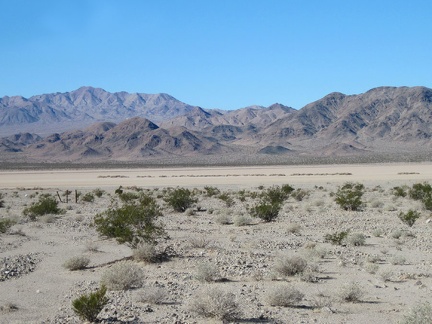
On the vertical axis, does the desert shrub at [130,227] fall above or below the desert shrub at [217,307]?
above

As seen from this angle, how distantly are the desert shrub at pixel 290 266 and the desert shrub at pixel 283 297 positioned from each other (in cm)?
257

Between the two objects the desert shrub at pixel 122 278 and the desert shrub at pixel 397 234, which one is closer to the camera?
the desert shrub at pixel 122 278

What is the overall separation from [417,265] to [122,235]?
9.18 metres

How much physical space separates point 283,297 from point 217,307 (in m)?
1.68

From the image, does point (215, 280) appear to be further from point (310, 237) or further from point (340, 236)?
point (310, 237)

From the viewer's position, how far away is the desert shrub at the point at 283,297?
1141 cm

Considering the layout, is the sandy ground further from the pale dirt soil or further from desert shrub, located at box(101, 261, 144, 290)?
desert shrub, located at box(101, 261, 144, 290)

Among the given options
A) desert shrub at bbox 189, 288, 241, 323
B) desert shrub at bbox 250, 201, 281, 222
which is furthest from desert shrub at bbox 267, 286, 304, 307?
desert shrub at bbox 250, 201, 281, 222

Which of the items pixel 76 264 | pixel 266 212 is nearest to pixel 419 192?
pixel 266 212

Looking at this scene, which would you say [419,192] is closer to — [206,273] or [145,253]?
[145,253]

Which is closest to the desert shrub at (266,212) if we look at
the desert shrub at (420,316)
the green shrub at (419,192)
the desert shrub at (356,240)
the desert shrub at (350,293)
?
the desert shrub at (356,240)

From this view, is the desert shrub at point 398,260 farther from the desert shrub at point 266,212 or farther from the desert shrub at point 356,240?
the desert shrub at point 266,212

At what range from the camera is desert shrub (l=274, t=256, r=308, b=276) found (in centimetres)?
1416

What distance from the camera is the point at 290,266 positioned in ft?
46.3
